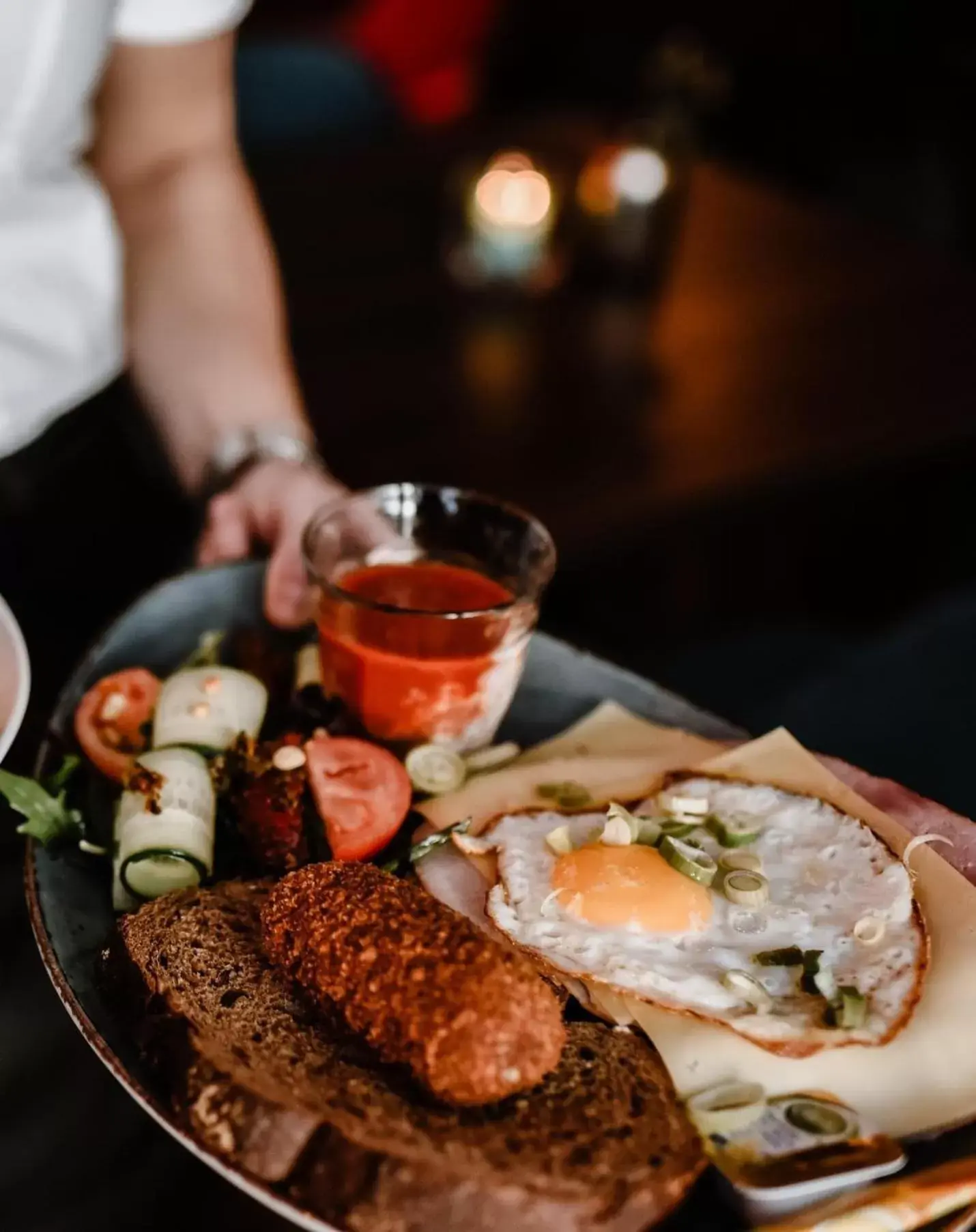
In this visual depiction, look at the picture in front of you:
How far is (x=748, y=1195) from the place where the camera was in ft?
3.72

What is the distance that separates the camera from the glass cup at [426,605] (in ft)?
5.88

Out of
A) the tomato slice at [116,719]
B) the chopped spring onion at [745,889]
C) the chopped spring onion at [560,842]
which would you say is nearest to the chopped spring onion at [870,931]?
the chopped spring onion at [745,889]

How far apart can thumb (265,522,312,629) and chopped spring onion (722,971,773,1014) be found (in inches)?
38.0

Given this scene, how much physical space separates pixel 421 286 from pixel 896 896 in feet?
9.06

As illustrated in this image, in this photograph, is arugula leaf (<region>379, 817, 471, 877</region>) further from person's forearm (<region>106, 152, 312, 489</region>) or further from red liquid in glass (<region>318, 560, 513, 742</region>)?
person's forearm (<region>106, 152, 312, 489</region>)

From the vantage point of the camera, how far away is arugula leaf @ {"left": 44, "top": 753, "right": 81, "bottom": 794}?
A: 5.32ft

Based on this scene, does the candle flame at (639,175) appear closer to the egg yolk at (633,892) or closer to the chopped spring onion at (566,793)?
the chopped spring onion at (566,793)

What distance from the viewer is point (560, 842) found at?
1526 mm

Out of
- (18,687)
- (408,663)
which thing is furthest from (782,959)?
(18,687)

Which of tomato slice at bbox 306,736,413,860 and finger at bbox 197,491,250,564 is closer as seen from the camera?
tomato slice at bbox 306,736,413,860

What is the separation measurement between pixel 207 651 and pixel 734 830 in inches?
34.4

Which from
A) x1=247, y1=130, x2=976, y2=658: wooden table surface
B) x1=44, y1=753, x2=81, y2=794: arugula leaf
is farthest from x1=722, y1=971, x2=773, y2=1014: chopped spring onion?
x1=247, y1=130, x2=976, y2=658: wooden table surface

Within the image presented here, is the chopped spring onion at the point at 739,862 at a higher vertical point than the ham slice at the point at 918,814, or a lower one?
higher

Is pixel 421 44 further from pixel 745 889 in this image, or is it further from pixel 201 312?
pixel 745 889
